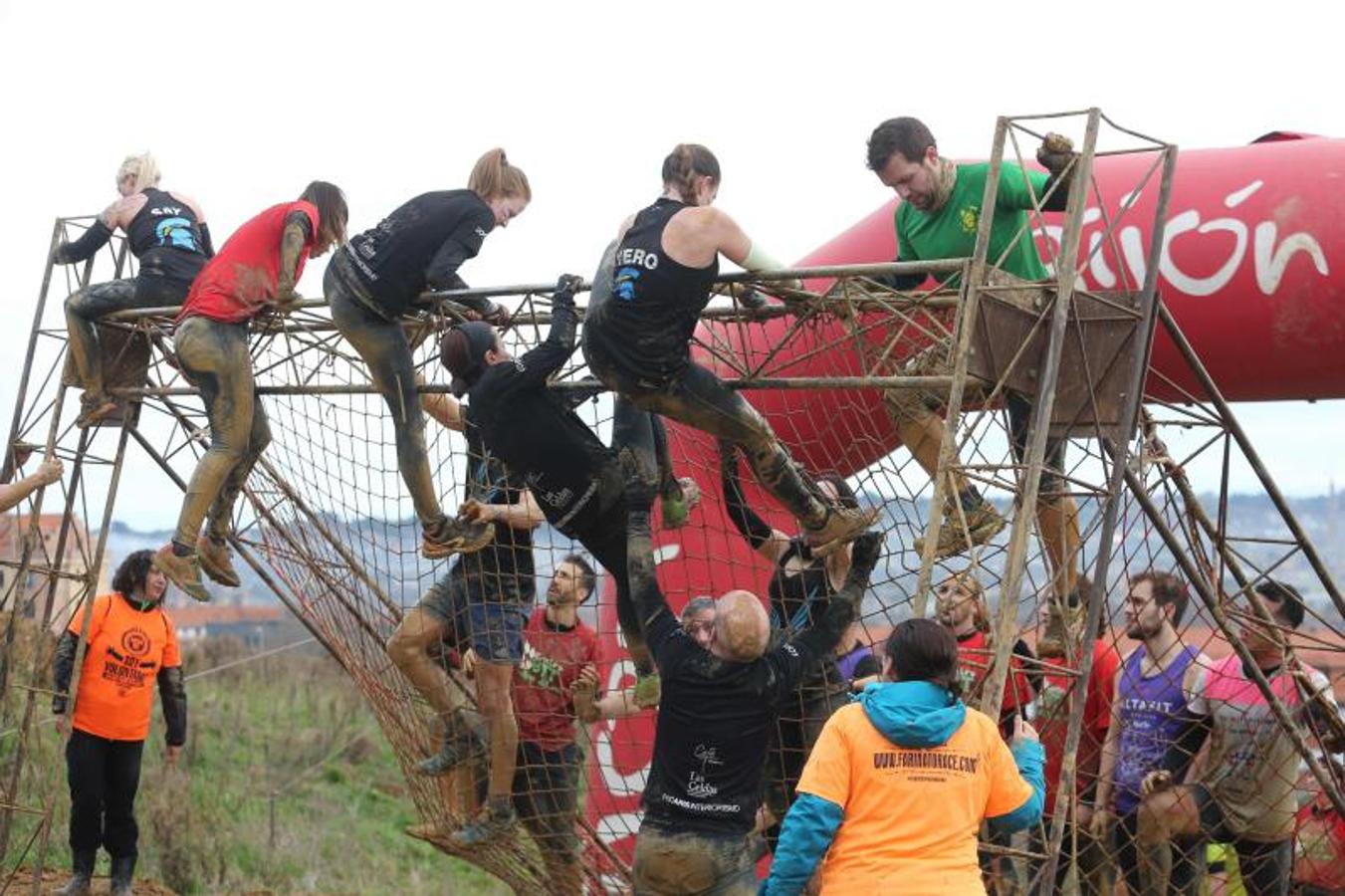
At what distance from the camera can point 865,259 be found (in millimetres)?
9727

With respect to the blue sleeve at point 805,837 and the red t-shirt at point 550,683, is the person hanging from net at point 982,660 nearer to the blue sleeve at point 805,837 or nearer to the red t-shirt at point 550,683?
the blue sleeve at point 805,837

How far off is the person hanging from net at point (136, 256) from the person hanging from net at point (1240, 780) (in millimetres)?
5560

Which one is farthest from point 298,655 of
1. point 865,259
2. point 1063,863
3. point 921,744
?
point 921,744

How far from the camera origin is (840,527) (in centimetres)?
702

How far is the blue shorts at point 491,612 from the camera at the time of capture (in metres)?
7.89

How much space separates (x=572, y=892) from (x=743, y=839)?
2386mm

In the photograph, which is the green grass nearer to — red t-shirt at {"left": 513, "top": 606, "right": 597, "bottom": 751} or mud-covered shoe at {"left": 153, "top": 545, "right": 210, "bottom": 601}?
mud-covered shoe at {"left": 153, "top": 545, "right": 210, "bottom": 601}

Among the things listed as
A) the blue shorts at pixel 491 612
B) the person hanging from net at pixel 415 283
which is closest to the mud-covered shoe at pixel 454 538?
the person hanging from net at pixel 415 283

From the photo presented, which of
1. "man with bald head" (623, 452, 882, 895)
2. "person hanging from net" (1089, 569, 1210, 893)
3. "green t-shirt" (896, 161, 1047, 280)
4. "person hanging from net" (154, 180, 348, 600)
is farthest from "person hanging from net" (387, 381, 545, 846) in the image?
"person hanging from net" (1089, 569, 1210, 893)

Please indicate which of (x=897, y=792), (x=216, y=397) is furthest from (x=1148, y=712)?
(x=216, y=397)

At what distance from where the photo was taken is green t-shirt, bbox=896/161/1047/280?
7.48 meters

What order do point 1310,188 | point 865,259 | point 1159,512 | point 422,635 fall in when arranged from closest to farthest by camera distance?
point 1159,512, point 422,635, point 1310,188, point 865,259

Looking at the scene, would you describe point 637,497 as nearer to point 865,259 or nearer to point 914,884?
point 914,884

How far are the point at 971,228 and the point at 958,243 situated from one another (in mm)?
95
